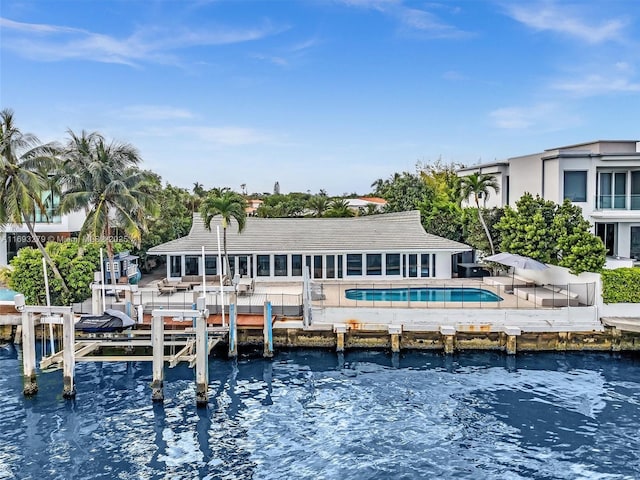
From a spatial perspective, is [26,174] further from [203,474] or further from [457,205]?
[457,205]

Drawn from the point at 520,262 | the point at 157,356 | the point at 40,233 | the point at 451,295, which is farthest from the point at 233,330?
the point at 40,233

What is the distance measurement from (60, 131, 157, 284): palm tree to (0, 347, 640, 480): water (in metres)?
8.92

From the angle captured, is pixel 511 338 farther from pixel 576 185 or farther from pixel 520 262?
pixel 576 185

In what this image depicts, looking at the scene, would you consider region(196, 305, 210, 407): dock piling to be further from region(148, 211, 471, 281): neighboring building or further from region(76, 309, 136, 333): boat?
region(148, 211, 471, 281): neighboring building

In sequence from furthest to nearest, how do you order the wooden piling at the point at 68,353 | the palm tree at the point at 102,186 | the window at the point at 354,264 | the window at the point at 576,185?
the window at the point at 354,264 < the window at the point at 576,185 < the palm tree at the point at 102,186 < the wooden piling at the point at 68,353

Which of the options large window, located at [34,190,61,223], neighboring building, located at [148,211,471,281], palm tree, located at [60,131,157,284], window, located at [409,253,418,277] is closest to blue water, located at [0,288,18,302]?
palm tree, located at [60,131,157,284]

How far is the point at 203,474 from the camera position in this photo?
15.1 metres

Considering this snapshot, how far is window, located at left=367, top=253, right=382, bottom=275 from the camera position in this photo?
3741 centimetres

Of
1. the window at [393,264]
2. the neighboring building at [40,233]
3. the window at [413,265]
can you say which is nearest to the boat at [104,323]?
the neighboring building at [40,233]

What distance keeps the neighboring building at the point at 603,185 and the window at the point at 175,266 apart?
24.2 meters

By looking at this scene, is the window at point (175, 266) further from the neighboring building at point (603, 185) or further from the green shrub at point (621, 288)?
the green shrub at point (621, 288)

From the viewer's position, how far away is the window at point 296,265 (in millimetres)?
37188

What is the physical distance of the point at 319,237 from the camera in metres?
38.8

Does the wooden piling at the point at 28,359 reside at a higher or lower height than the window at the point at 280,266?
lower
